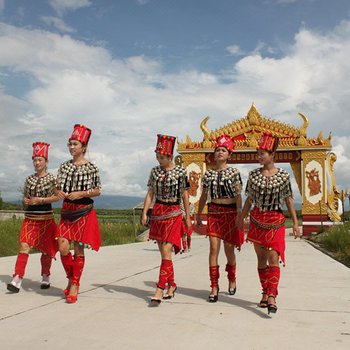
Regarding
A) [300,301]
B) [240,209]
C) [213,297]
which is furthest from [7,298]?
[300,301]

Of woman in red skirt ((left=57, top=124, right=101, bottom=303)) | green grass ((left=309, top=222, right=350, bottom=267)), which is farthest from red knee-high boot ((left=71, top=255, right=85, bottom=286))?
green grass ((left=309, top=222, right=350, bottom=267))

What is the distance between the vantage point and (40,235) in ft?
18.7

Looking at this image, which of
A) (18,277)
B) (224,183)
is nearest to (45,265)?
(18,277)

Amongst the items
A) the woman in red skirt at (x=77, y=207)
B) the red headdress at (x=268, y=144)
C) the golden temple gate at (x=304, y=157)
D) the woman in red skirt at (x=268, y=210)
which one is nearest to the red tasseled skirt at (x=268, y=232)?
the woman in red skirt at (x=268, y=210)

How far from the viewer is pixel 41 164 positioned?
5.74 m

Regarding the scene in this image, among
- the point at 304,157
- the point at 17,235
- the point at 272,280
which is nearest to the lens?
the point at 272,280

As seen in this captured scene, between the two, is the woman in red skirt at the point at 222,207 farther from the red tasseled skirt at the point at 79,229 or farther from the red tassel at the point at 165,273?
the red tasseled skirt at the point at 79,229

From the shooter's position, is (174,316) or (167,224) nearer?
(174,316)

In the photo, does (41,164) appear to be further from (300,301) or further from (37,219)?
(300,301)

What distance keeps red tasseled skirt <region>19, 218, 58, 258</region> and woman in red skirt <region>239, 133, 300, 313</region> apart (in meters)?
2.60

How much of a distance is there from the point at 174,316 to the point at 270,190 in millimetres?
1512

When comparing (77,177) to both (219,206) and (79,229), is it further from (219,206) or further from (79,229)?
(219,206)

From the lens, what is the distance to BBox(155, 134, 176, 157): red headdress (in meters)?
5.11

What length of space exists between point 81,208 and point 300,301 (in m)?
2.58
